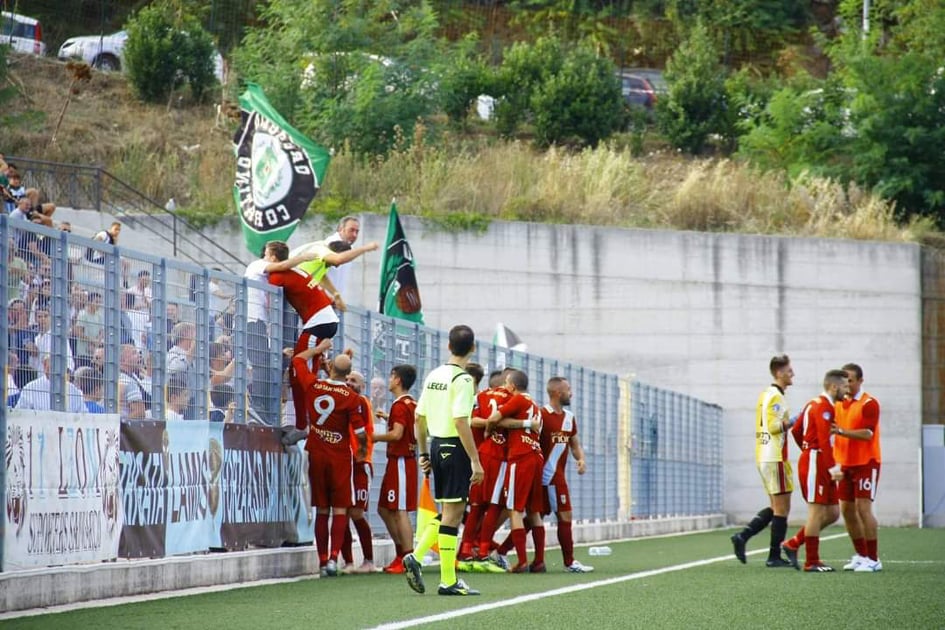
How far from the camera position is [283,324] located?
15555 mm

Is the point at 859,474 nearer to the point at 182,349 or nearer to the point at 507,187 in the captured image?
the point at 182,349

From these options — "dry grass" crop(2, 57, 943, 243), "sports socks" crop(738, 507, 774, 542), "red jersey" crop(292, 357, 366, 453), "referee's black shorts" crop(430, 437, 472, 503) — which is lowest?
"sports socks" crop(738, 507, 774, 542)

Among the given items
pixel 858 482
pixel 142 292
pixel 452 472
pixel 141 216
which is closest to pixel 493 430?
pixel 858 482

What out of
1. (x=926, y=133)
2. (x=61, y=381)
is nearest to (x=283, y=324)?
(x=61, y=381)

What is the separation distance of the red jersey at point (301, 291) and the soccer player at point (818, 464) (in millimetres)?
4516

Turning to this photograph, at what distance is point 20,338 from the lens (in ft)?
35.3

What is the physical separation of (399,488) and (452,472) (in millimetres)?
3602

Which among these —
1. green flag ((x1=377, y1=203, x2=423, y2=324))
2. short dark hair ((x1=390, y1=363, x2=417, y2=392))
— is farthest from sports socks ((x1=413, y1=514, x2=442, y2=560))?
green flag ((x1=377, y1=203, x2=423, y2=324))

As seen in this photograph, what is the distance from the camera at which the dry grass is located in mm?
34656

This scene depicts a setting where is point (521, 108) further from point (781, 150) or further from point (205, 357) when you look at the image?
point (205, 357)

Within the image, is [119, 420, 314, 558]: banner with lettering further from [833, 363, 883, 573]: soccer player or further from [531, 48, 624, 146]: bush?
[531, 48, 624, 146]: bush

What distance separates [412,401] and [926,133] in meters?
25.8

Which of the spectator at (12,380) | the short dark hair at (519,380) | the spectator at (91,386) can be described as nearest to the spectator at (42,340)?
the spectator at (12,380)

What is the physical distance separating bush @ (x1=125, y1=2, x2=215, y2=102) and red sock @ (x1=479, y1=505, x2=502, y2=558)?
28.2m
